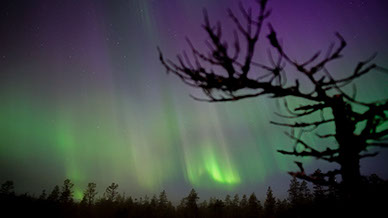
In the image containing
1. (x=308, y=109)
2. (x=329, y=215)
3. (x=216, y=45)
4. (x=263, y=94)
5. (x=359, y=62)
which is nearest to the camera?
(x=359, y=62)

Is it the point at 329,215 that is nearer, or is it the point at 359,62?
the point at 359,62

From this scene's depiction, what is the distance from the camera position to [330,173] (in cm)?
300

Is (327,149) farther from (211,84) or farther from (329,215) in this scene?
(211,84)

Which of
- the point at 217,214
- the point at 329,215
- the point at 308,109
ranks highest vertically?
the point at 308,109

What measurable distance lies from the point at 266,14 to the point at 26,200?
48.9 meters

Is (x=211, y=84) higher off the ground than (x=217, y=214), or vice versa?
(x=211, y=84)

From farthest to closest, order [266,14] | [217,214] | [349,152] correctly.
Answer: [217,214] < [349,152] < [266,14]

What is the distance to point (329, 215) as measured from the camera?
291 centimetres

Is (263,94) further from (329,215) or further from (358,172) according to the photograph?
(329,215)

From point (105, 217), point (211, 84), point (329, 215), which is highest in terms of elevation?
point (211, 84)

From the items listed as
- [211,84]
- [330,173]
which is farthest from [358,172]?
[211,84]

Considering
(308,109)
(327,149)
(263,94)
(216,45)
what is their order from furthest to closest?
(308,109), (327,149), (263,94), (216,45)

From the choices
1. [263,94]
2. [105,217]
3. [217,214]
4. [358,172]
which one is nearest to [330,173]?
[358,172]

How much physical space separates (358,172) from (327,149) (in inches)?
16.3
